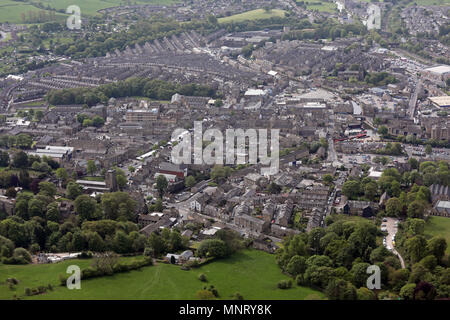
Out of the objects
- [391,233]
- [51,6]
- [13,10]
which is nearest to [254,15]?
[51,6]

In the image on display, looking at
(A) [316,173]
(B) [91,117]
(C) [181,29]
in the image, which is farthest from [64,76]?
(A) [316,173]

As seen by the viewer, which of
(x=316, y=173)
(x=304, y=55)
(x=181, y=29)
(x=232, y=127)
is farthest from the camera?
(x=181, y=29)

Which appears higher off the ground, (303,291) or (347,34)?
(347,34)

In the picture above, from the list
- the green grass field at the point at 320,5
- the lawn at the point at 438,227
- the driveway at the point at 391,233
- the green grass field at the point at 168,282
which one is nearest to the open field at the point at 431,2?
the green grass field at the point at 320,5

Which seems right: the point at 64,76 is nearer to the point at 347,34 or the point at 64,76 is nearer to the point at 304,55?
the point at 304,55

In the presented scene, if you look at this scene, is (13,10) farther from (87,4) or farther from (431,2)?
(431,2)

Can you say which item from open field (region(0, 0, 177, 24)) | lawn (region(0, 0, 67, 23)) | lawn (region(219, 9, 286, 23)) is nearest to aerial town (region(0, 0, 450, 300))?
lawn (region(0, 0, 67, 23))

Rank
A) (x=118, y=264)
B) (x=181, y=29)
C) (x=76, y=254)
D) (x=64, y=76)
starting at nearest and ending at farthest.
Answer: (x=118, y=264), (x=76, y=254), (x=64, y=76), (x=181, y=29)

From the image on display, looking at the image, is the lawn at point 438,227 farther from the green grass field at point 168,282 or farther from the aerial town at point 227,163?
the green grass field at point 168,282

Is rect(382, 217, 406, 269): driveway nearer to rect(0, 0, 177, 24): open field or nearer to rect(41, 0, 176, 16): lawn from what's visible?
rect(0, 0, 177, 24): open field
